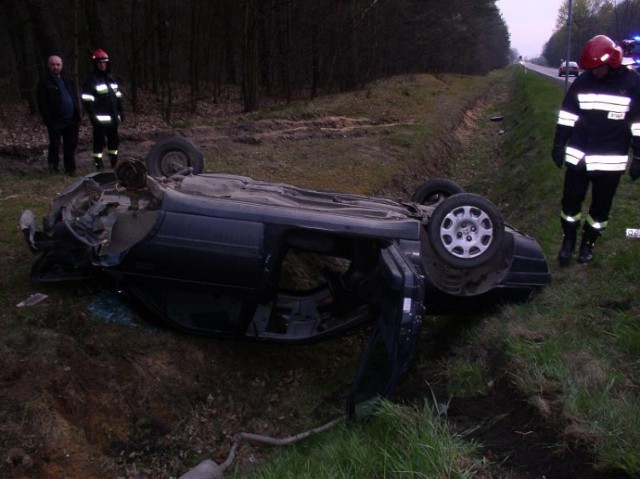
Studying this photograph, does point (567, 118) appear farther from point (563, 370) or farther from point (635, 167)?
point (563, 370)

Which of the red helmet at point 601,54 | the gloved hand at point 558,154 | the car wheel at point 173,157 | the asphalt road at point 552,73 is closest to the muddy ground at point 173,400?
the car wheel at point 173,157

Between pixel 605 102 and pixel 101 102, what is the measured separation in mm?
6549

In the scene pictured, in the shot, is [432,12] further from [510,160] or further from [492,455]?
[492,455]

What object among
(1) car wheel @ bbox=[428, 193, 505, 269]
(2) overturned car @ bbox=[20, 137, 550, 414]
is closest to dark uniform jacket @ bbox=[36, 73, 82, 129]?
(2) overturned car @ bbox=[20, 137, 550, 414]

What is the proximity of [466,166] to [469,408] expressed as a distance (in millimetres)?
10021

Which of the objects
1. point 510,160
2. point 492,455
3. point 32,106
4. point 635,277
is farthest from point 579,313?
point 32,106

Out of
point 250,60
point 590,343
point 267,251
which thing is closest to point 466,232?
point 590,343

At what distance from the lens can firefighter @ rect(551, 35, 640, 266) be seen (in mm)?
4684

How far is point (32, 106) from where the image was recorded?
44.6 ft

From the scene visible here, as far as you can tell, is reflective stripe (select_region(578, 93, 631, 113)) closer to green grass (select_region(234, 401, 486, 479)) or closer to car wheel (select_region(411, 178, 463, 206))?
car wheel (select_region(411, 178, 463, 206))

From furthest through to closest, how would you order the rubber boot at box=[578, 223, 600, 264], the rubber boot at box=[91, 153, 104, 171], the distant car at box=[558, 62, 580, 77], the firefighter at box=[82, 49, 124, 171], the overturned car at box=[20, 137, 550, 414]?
the distant car at box=[558, 62, 580, 77] → the rubber boot at box=[91, 153, 104, 171] → the firefighter at box=[82, 49, 124, 171] → the rubber boot at box=[578, 223, 600, 264] → the overturned car at box=[20, 137, 550, 414]

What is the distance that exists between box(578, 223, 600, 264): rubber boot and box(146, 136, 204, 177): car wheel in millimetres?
3502

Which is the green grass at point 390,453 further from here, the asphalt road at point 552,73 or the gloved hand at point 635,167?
the asphalt road at point 552,73

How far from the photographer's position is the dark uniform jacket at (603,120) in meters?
4.70
